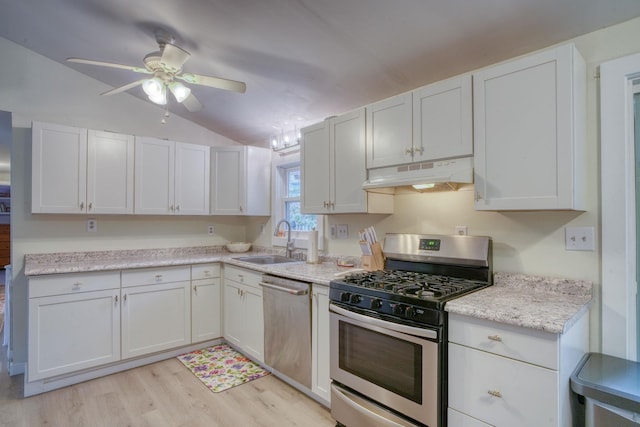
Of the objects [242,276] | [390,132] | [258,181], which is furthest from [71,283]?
[390,132]

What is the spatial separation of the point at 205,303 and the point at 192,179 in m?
1.37

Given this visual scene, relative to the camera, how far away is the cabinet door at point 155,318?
289cm

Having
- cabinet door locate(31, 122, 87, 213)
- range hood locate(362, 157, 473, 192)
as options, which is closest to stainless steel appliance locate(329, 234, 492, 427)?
range hood locate(362, 157, 473, 192)

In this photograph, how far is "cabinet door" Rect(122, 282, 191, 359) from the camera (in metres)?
2.89

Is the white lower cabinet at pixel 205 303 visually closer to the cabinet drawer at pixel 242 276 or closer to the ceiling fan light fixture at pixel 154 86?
the cabinet drawer at pixel 242 276

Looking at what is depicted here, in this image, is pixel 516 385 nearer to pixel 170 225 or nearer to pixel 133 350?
pixel 133 350

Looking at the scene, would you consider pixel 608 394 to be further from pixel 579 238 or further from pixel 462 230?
pixel 462 230

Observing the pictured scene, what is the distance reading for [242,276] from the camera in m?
3.07

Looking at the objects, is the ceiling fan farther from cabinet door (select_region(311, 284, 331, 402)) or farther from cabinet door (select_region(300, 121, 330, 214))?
cabinet door (select_region(311, 284, 331, 402))

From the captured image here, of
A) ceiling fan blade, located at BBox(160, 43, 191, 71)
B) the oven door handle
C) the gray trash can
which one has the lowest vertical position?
the gray trash can

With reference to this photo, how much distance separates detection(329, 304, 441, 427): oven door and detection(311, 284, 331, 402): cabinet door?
0.49ft

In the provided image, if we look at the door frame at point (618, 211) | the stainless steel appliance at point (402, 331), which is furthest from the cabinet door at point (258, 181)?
the door frame at point (618, 211)

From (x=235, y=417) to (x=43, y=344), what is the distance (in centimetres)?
167

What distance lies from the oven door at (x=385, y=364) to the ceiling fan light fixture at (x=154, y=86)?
75.3 inches
